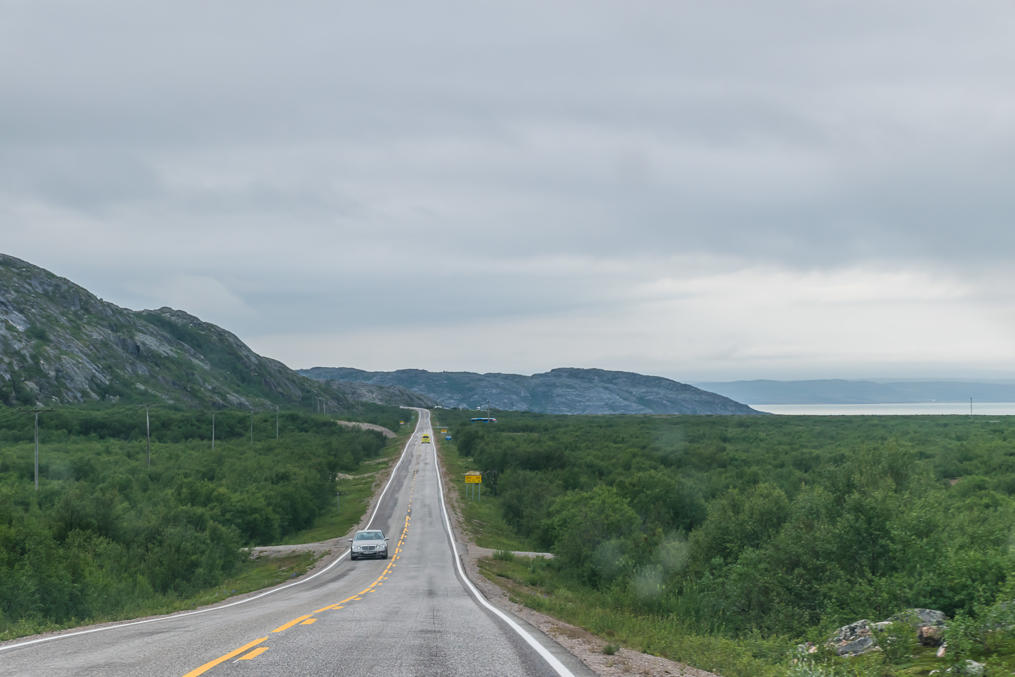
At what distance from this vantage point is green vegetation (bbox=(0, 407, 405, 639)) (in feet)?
92.3

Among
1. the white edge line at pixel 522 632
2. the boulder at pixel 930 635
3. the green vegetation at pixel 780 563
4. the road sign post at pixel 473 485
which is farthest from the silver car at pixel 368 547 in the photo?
the road sign post at pixel 473 485

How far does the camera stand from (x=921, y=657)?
13250mm

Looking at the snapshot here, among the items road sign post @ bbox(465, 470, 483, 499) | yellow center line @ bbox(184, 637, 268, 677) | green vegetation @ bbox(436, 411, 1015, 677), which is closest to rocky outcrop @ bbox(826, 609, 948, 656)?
green vegetation @ bbox(436, 411, 1015, 677)

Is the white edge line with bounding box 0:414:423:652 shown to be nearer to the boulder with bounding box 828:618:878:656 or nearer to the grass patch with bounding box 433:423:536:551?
the grass patch with bounding box 433:423:536:551

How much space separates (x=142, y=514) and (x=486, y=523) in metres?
31.9

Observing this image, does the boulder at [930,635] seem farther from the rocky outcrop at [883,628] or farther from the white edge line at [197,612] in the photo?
the white edge line at [197,612]

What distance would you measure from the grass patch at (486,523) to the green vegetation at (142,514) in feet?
38.2

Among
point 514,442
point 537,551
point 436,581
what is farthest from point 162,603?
point 514,442

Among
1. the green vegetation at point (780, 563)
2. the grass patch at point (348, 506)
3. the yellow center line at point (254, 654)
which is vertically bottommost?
the grass patch at point (348, 506)

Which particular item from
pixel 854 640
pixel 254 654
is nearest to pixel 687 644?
pixel 854 640

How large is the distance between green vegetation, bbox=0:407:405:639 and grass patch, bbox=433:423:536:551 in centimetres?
1164

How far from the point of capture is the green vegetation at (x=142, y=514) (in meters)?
28.1

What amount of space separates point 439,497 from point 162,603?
5823cm

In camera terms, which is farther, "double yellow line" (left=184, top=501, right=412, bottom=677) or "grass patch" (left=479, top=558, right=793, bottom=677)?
"grass patch" (left=479, top=558, right=793, bottom=677)
